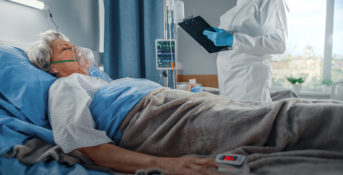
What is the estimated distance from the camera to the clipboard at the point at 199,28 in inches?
61.7

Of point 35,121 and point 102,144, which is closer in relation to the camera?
point 102,144

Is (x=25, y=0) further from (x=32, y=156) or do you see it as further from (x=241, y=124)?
(x=241, y=124)

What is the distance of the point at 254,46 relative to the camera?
1.48 meters

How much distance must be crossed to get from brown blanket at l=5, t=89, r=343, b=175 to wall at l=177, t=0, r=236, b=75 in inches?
76.8

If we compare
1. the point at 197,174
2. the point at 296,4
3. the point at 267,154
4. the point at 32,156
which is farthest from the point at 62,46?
the point at 296,4

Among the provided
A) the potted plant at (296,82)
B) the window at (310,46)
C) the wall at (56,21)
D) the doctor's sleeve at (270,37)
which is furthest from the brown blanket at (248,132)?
the window at (310,46)

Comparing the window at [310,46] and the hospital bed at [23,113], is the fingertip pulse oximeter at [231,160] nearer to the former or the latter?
the hospital bed at [23,113]

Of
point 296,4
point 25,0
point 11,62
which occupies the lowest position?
point 11,62

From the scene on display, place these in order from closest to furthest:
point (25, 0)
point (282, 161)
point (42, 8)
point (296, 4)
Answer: point (282, 161), point (25, 0), point (42, 8), point (296, 4)

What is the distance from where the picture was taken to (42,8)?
54.7 inches

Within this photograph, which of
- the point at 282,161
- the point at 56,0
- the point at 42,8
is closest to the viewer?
the point at 282,161

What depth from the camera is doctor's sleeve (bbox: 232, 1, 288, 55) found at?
147 centimetres

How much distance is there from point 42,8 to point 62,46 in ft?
1.05

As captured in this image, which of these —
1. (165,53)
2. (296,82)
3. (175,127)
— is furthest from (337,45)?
(175,127)
